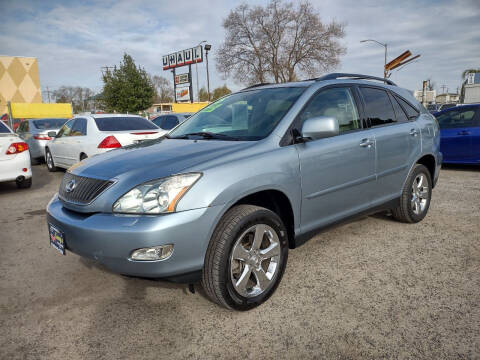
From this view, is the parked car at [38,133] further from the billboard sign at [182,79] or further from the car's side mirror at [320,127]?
the billboard sign at [182,79]

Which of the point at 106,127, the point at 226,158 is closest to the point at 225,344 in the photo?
the point at 226,158

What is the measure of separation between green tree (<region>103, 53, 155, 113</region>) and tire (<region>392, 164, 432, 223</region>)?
28399mm

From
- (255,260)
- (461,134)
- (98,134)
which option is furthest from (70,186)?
(461,134)

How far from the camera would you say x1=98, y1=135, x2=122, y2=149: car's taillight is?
22.2ft

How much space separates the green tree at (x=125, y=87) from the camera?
2934cm

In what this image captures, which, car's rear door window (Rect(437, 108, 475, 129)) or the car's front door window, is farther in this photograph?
the car's front door window

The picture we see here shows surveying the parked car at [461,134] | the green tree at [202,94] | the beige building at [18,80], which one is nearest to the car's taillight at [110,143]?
the parked car at [461,134]

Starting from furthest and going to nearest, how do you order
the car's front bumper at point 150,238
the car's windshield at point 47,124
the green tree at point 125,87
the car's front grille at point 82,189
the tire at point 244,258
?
1. the green tree at point 125,87
2. the car's windshield at point 47,124
3. the car's front grille at point 82,189
4. the tire at point 244,258
5. the car's front bumper at point 150,238

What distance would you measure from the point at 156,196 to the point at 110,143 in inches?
201

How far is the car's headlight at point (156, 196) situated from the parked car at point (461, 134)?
752 cm

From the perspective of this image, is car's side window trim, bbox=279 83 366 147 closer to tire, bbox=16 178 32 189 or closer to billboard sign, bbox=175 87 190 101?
tire, bbox=16 178 32 189

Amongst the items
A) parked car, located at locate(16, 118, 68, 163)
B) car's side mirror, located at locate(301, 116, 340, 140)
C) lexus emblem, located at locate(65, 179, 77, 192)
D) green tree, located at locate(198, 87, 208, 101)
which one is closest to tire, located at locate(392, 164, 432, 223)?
car's side mirror, located at locate(301, 116, 340, 140)

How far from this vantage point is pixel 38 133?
10422mm

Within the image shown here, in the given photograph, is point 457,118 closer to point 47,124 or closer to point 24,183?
point 24,183
